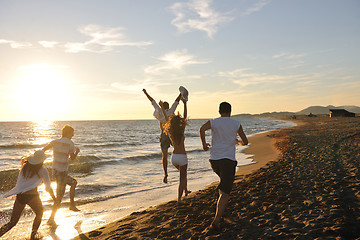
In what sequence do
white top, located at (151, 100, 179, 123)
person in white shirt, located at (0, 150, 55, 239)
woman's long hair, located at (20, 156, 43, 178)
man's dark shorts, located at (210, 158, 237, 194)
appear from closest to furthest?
1. man's dark shorts, located at (210, 158, 237, 194)
2. person in white shirt, located at (0, 150, 55, 239)
3. woman's long hair, located at (20, 156, 43, 178)
4. white top, located at (151, 100, 179, 123)

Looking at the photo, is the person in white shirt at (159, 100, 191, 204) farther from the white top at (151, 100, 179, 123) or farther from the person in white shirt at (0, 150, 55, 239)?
the person in white shirt at (0, 150, 55, 239)

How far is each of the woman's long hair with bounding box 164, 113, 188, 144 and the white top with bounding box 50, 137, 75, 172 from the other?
7.39 feet

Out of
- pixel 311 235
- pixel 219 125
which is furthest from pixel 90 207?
pixel 311 235

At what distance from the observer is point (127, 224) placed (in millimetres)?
5453

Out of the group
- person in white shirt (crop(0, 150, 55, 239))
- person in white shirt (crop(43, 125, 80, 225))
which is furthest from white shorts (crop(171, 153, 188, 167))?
person in white shirt (crop(0, 150, 55, 239))

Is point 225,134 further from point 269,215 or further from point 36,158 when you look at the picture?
point 36,158

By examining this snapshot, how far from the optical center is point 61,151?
5.70m

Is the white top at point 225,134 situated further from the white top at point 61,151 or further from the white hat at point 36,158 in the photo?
the white top at point 61,151

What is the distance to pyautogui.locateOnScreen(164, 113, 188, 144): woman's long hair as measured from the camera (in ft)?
18.9

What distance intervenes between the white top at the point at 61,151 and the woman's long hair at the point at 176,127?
7.39 ft

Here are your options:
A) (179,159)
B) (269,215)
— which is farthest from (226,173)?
(179,159)

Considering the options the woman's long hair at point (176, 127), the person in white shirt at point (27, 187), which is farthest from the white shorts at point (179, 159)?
the person in white shirt at point (27, 187)

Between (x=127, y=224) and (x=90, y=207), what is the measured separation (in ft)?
9.43

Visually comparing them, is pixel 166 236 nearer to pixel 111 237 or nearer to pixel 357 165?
pixel 111 237
